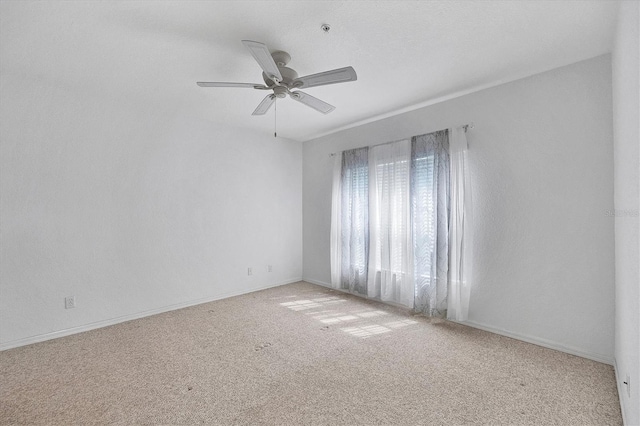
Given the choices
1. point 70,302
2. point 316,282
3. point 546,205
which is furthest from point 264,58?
point 316,282

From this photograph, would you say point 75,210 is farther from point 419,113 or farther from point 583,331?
point 583,331

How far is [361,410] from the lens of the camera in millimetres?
1820

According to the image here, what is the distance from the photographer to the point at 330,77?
7.01ft

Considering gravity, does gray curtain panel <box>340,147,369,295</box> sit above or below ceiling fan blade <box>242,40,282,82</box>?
below

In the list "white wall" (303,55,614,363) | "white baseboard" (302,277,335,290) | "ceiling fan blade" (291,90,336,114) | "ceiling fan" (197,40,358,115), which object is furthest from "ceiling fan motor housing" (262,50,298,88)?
"white baseboard" (302,277,335,290)

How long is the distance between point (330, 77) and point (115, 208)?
2878mm

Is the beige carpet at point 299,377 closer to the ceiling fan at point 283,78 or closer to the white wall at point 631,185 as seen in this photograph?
the white wall at point 631,185

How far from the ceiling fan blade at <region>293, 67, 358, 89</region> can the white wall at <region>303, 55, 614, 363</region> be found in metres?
1.79

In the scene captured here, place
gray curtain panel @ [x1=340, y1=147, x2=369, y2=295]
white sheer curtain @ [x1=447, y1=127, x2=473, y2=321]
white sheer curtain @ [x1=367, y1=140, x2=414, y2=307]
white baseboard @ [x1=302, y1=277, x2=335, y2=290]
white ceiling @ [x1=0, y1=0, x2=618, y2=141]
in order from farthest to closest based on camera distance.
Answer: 1. white baseboard @ [x1=302, y1=277, x2=335, y2=290]
2. gray curtain panel @ [x1=340, y1=147, x2=369, y2=295]
3. white sheer curtain @ [x1=367, y1=140, x2=414, y2=307]
4. white sheer curtain @ [x1=447, y1=127, x2=473, y2=321]
5. white ceiling @ [x1=0, y1=0, x2=618, y2=141]

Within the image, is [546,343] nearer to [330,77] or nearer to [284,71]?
[330,77]

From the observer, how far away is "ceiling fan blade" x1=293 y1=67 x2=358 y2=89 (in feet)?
6.71

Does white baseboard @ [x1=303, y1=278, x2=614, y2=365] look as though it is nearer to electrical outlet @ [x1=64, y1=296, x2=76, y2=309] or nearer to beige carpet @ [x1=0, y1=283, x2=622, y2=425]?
beige carpet @ [x1=0, y1=283, x2=622, y2=425]

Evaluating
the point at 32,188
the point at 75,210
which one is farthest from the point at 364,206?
the point at 32,188

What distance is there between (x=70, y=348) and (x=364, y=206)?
3.64 metres
